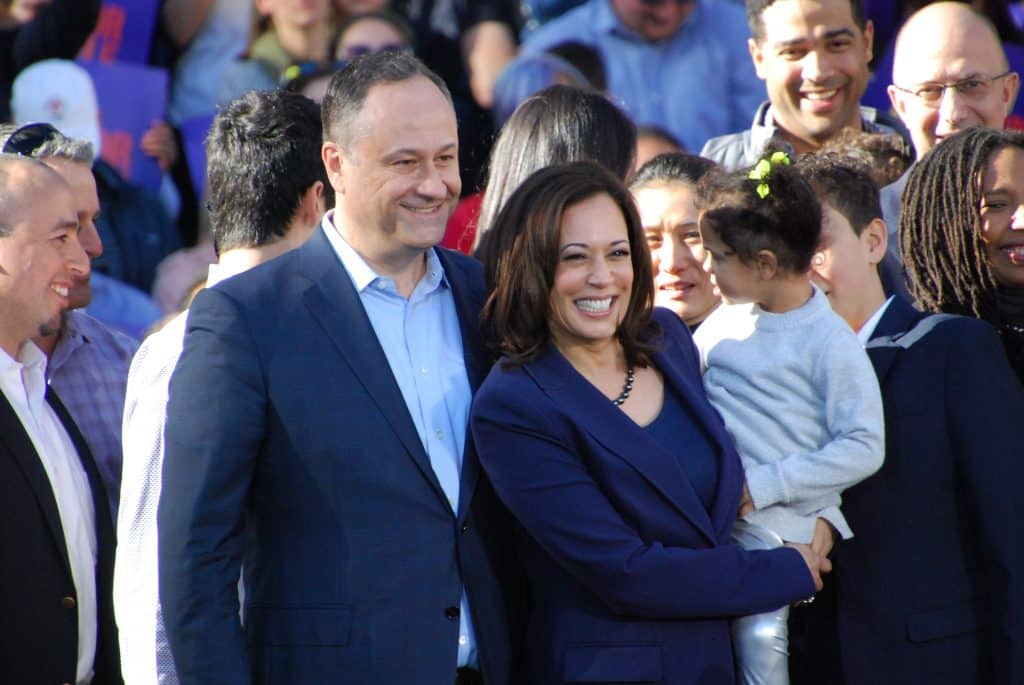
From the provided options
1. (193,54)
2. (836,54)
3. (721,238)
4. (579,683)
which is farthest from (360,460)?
(193,54)

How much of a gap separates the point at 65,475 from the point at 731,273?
180 centimetres

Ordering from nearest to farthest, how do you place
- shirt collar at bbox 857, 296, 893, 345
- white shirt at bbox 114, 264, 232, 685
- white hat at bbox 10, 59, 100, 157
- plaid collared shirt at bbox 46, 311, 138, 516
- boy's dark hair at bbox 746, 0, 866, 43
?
1. white shirt at bbox 114, 264, 232, 685
2. shirt collar at bbox 857, 296, 893, 345
3. plaid collared shirt at bbox 46, 311, 138, 516
4. boy's dark hair at bbox 746, 0, 866, 43
5. white hat at bbox 10, 59, 100, 157

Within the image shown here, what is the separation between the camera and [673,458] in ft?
12.3

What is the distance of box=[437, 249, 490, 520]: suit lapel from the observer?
3.75 meters

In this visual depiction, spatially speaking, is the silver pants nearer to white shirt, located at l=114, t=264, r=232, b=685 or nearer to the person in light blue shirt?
white shirt, located at l=114, t=264, r=232, b=685

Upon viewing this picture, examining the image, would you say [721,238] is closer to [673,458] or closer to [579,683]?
[673,458]

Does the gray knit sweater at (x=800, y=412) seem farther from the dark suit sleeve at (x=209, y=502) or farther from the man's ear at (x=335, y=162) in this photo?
the dark suit sleeve at (x=209, y=502)

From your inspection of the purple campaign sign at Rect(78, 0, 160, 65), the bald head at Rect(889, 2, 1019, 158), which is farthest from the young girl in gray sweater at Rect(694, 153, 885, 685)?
the purple campaign sign at Rect(78, 0, 160, 65)

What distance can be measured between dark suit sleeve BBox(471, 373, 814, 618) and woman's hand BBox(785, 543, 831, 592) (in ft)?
0.30

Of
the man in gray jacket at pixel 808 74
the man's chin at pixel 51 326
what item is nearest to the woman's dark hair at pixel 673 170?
the man in gray jacket at pixel 808 74

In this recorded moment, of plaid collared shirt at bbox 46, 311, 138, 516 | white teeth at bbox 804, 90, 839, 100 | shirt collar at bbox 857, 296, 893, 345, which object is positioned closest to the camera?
shirt collar at bbox 857, 296, 893, 345

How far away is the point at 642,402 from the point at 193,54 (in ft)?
15.6

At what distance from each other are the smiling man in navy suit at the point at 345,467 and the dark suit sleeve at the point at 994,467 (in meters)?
1.18

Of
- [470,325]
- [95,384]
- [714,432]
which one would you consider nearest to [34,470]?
[95,384]
